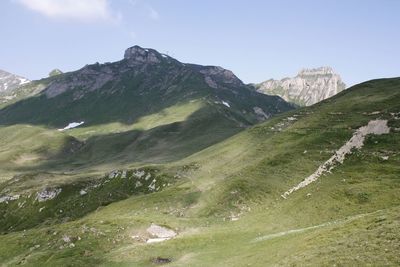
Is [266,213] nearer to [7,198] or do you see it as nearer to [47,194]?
[47,194]

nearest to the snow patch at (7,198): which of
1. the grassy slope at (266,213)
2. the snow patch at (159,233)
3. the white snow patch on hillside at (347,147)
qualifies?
the grassy slope at (266,213)

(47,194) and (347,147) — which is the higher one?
(347,147)

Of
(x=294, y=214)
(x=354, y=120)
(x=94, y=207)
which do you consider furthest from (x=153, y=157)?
(x=294, y=214)

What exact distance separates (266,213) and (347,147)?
2897 cm

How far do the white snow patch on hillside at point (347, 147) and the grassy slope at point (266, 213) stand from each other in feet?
5.49

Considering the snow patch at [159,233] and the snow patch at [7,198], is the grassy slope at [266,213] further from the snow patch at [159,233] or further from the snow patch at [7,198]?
the snow patch at [7,198]

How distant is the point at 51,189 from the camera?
126m

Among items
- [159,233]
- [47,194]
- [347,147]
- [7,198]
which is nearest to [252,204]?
[159,233]

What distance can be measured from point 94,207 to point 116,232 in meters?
45.8

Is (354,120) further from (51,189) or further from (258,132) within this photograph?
(51,189)

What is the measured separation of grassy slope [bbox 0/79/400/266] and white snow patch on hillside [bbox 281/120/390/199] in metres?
1.67

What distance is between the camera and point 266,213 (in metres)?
68.0

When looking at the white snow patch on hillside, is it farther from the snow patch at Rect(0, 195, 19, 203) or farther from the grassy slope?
the snow patch at Rect(0, 195, 19, 203)

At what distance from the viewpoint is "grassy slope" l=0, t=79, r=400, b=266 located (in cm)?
3922
